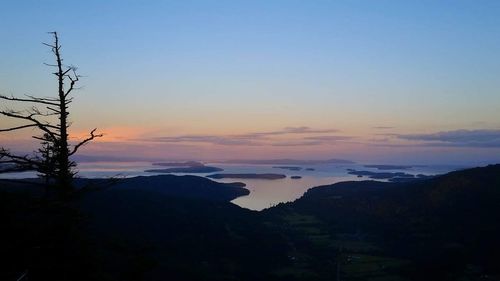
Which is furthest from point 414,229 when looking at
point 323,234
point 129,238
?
point 129,238

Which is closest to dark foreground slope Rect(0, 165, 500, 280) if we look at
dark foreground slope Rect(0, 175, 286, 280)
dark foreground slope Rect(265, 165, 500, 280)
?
dark foreground slope Rect(265, 165, 500, 280)

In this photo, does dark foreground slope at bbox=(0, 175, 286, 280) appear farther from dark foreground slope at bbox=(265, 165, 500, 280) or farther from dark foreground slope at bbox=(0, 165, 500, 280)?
dark foreground slope at bbox=(265, 165, 500, 280)

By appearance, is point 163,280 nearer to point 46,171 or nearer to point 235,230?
point 235,230

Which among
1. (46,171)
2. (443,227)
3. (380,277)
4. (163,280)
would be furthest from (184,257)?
(46,171)

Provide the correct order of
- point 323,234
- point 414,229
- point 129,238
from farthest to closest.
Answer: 1. point 414,229
2. point 323,234
3. point 129,238

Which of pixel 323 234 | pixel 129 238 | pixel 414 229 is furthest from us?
pixel 414 229

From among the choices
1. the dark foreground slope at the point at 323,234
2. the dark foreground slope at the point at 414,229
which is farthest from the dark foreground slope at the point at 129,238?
the dark foreground slope at the point at 414,229

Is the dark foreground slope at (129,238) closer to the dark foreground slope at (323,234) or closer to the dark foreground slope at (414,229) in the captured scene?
the dark foreground slope at (323,234)

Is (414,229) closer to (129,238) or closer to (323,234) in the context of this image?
(323,234)
